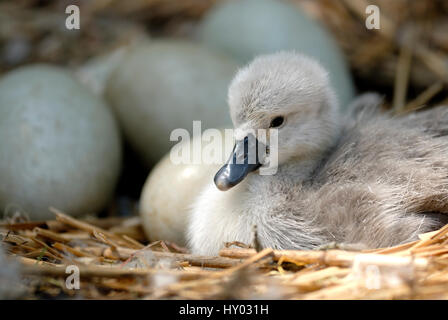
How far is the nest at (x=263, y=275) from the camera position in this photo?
1241 millimetres

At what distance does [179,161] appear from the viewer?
6.29ft

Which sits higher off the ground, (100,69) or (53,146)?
(100,69)

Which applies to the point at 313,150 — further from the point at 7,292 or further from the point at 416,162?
the point at 7,292

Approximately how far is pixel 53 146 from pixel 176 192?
457 mm

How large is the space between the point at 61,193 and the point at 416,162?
1.13 m

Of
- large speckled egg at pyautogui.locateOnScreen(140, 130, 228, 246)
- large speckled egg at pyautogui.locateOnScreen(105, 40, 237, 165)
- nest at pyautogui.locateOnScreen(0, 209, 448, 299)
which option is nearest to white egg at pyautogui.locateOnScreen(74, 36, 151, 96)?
large speckled egg at pyautogui.locateOnScreen(105, 40, 237, 165)

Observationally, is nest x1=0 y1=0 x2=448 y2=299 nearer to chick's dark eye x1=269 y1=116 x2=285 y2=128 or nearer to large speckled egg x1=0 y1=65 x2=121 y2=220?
large speckled egg x1=0 y1=65 x2=121 y2=220

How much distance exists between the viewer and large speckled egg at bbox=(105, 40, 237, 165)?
2230mm

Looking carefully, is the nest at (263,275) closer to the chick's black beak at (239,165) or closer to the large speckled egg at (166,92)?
the chick's black beak at (239,165)

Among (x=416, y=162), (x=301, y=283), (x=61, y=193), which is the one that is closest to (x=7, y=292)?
(x=301, y=283)

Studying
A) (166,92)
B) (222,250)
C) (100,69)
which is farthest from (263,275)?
(100,69)

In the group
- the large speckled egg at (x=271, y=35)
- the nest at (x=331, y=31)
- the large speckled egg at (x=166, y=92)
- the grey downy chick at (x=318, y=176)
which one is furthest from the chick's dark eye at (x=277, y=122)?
the nest at (x=331, y=31)

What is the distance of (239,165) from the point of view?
5.23ft

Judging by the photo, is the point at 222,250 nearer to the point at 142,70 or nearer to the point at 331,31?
the point at 142,70
